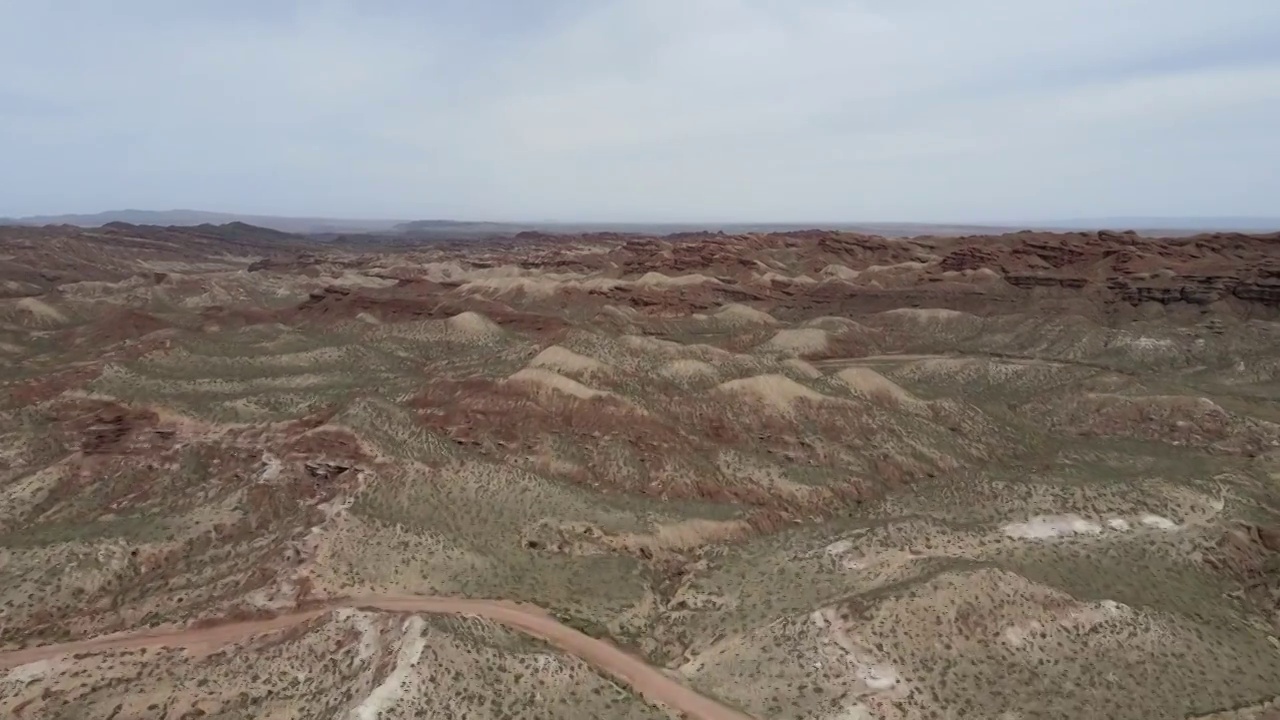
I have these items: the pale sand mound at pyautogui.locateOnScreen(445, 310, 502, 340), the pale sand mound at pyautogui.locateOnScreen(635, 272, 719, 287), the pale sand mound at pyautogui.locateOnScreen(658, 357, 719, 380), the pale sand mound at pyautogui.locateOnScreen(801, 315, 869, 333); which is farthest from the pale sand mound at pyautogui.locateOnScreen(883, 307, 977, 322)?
the pale sand mound at pyautogui.locateOnScreen(445, 310, 502, 340)

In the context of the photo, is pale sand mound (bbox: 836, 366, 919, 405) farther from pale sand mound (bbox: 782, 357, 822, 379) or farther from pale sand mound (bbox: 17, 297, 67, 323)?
pale sand mound (bbox: 17, 297, 67, 323)

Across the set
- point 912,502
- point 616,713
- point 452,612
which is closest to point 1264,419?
point 912,502

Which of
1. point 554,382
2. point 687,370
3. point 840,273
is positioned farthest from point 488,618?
point 840,273

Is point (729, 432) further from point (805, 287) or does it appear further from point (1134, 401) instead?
point (805, 287)

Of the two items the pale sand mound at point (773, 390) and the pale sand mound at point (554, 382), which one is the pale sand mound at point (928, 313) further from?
the pale sand mound at point (554, 382)

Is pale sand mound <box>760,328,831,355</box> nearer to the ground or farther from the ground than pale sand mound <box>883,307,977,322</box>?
nearer to the ground

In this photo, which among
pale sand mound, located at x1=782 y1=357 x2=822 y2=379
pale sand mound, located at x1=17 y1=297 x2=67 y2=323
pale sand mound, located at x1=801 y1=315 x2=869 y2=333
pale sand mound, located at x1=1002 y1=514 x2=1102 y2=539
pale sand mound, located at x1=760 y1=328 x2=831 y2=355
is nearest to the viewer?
pale sand mound, located at x1=1002 y1=514 x2=1102 y2=539
